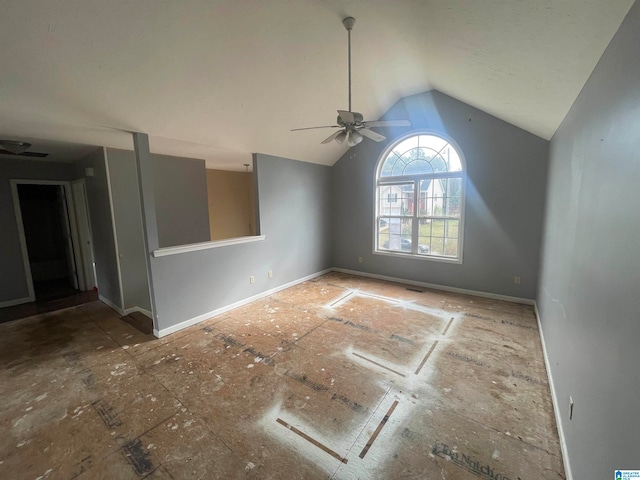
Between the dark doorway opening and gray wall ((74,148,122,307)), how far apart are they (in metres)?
1.55

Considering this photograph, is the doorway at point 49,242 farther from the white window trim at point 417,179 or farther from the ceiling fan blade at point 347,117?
the white window trim at point 417,179

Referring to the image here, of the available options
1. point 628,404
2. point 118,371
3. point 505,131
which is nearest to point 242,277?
point 118,371

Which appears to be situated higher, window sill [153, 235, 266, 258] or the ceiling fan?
the ceiling fan

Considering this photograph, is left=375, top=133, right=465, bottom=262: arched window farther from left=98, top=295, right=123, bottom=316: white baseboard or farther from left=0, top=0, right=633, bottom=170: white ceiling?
left=98, top=295, right=123, bottom=316: white baseboard

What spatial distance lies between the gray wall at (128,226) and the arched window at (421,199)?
4.17 metres

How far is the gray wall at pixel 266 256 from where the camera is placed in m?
3.28

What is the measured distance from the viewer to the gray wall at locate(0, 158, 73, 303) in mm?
4051

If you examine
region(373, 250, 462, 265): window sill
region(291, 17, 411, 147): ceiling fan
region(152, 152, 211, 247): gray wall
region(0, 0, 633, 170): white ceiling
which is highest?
region(0, 0, 633, 170): white ceiling

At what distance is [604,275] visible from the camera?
4.17 feet

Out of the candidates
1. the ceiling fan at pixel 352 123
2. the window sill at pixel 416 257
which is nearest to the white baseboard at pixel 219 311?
the window sill at pixel 416 257

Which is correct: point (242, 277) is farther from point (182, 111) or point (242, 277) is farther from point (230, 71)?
point (230, 71)

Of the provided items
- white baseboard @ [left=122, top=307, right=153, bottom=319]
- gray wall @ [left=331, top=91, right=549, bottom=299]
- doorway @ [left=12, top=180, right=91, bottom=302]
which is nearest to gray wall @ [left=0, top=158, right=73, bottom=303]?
doorway @ [left=12, top=180, right=91, bottom=302]

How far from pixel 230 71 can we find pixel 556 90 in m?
2.87

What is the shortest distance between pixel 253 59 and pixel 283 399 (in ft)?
10.1
